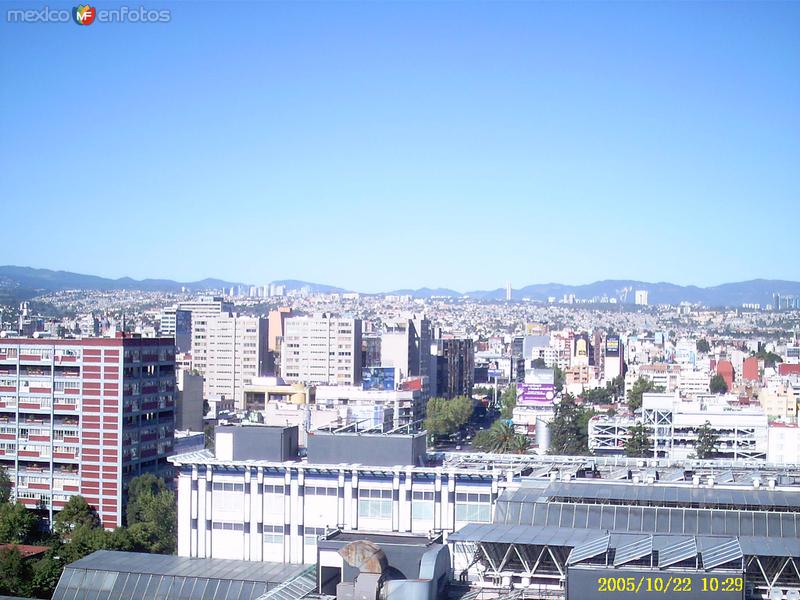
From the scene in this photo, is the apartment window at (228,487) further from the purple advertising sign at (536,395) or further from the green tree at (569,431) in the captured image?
the purple advertising sign at (536,395)

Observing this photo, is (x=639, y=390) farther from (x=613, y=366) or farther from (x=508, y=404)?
(x=613, y=366)

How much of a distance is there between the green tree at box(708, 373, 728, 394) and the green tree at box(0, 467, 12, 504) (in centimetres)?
7710

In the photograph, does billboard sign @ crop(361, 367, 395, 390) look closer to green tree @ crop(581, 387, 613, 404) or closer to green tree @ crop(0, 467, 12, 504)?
green tree @ crop(581, 387, 613, 404)

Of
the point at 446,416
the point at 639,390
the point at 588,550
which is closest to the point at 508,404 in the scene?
the point at 639,390

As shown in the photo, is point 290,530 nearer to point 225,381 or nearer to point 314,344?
point 314,344

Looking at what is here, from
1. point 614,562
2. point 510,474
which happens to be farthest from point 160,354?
point 614,562

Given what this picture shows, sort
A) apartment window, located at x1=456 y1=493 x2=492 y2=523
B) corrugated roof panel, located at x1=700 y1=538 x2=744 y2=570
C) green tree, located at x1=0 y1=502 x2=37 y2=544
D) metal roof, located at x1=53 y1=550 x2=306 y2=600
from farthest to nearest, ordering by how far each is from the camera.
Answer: green tree, located at x1=0 y1=502 x2=37 y2=544 → apartment window, located at x1=456 y1=493 x2=492 y2=523 → metal roof, located at x1=53 y1=550 x2=306 y2=600 → corrugated roof panel, located at x1=700 y1=538 x2=744 y2=570

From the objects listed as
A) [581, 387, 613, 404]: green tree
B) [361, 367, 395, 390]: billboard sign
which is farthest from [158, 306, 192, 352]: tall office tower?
[361, 367, 395, 390]: billboard sign

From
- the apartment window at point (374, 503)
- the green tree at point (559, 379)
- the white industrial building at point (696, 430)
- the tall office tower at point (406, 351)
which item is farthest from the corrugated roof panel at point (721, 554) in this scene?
the green tree at point (559, 379)

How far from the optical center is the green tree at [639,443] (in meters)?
58.6

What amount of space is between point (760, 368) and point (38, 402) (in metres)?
89.8

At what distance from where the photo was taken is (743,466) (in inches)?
1131

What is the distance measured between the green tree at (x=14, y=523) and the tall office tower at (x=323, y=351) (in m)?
58.1

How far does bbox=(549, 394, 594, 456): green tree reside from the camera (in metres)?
64.0
